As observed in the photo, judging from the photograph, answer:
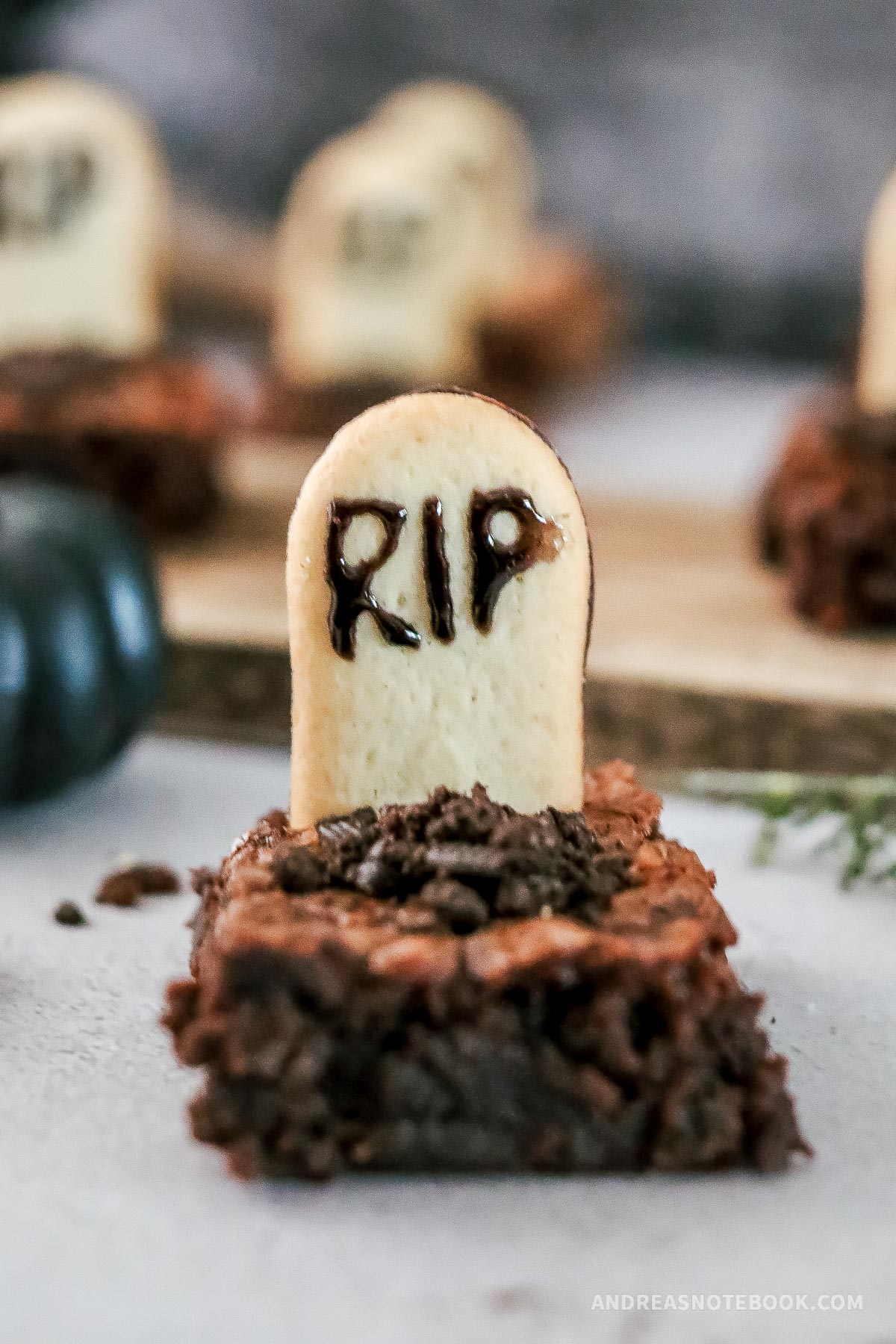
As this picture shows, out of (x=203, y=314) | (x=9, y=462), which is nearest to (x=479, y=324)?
(x=203, y=314)

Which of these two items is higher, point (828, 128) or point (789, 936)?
point (828, 128)

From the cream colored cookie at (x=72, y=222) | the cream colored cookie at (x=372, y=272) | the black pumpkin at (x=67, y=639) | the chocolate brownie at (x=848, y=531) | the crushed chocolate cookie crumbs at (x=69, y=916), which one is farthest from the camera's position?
the cream colored cookie at (x=372, y=272)

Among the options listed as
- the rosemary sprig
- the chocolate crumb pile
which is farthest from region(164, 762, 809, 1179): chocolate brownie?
the rosemary sprig

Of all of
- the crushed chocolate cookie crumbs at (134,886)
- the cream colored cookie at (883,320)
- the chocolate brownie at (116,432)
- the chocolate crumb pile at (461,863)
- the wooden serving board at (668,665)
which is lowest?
the wooden serving board at (668,665)

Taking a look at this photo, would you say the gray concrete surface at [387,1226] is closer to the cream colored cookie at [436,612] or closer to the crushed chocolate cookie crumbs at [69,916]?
the crushed chocolate cookie crumbs at [69,916]

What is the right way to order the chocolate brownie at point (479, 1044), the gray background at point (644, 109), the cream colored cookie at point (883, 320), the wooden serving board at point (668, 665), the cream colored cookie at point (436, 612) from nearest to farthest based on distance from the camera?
the chocolate brownie at point (479, 1044) < the cream colored cookie at point (436, 612) < the wooden serving board at point (668, 665) < the cream colored cookie at point (883, 320) < the gray background at point (644, 109)

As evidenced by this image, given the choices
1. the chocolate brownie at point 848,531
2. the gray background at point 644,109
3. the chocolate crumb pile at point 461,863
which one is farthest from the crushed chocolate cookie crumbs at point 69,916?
the gray background at point 644,109

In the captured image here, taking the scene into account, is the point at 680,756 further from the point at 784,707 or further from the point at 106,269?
the point at 106,269

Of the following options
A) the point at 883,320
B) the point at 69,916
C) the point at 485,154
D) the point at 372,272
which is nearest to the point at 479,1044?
the point at 69,916
